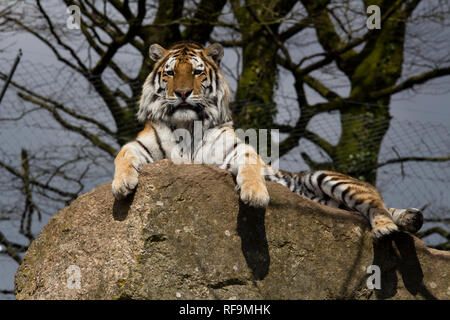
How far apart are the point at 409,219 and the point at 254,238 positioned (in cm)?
107

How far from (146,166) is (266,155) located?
3.81m

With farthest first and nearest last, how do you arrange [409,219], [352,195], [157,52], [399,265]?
[157,52]
[352,195]
[399,265]
[409,219]

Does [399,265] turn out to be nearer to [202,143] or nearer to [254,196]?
[254,196]

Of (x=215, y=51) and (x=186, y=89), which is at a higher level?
(x=215, y=51)

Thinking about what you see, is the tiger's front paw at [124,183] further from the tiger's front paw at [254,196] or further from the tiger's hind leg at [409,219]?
the tiger's hind leg at [409,219]

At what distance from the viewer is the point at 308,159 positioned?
7668 mm

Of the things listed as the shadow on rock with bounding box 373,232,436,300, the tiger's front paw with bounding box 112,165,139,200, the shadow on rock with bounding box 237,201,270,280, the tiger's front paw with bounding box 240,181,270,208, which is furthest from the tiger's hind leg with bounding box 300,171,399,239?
the tiger's front paw with bounding box 112,165,139,200

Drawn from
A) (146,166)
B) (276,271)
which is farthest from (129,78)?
(276,271)

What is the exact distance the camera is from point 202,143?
12.8 feet

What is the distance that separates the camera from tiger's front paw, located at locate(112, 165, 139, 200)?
10.5 ft

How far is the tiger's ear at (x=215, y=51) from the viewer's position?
14.5 ft

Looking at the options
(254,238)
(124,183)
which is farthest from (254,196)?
(124,183)

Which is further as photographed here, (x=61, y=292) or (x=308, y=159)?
(x=308, y=159)
